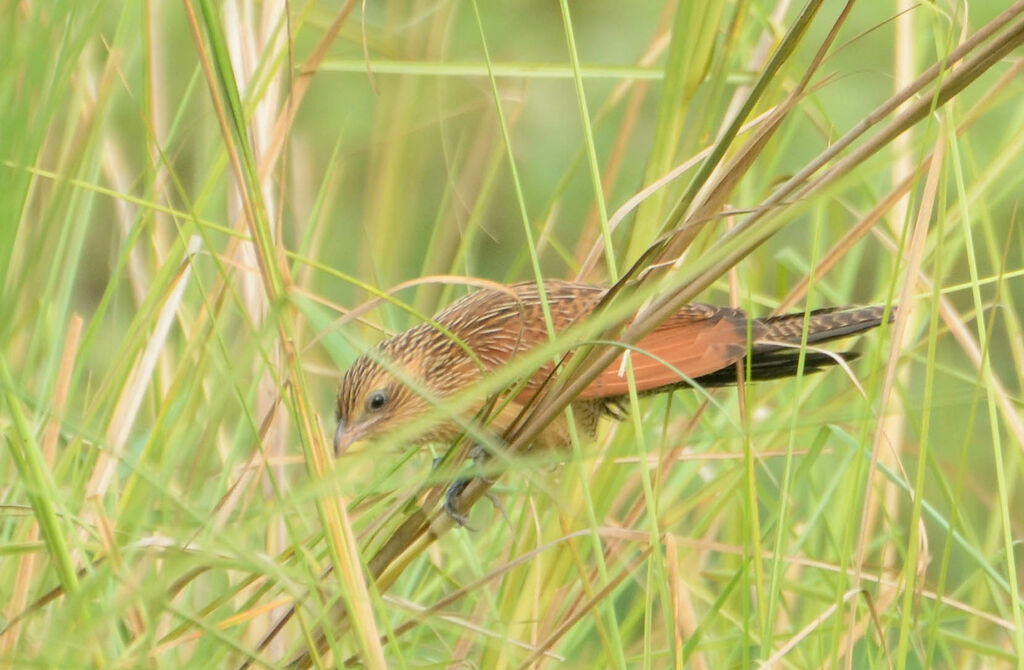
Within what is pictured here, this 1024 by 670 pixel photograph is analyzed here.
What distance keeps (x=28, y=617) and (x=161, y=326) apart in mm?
683

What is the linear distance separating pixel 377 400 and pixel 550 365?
0.38 metres

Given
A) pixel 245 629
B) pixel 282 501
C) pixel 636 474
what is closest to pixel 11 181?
pixel 282 501

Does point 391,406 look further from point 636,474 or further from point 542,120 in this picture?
point 542,120

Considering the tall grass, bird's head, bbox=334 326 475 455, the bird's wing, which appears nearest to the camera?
the tall grass

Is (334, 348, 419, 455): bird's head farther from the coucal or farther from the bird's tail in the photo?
the bird's tail

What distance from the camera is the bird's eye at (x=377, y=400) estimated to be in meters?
2.51

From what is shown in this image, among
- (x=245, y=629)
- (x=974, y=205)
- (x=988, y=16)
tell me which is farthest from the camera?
(x=988, y=16)

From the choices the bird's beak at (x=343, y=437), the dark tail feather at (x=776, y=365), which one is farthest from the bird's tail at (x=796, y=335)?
the bird's beak at (x=343, y=437)

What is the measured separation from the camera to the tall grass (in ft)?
4.09

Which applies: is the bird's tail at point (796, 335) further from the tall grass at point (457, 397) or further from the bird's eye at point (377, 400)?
the bird's eye at point (377, 400)

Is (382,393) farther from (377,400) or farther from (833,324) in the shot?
(833,324)

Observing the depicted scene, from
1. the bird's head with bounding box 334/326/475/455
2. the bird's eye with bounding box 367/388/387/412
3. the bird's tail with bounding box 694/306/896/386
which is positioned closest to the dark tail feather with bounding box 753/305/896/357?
the bird's tail with bounding box 694/306/896/386

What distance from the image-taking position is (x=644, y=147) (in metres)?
4.39

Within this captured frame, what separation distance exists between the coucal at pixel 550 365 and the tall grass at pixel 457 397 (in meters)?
0.09
